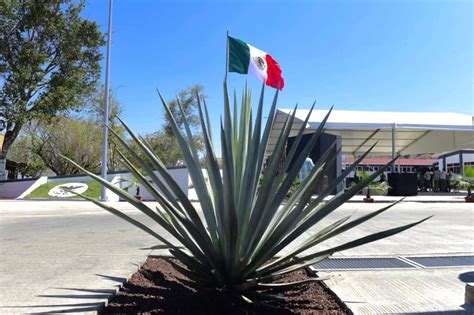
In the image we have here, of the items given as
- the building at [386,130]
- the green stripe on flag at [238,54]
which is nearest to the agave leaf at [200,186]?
the green stripe on flag at [238,54]

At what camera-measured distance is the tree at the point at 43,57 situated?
74.6ft

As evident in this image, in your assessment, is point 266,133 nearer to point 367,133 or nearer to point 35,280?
point 35,280

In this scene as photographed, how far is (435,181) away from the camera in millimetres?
29500

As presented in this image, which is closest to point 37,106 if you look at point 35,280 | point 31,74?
point 31,74

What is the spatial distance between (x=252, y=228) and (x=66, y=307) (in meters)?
1.68

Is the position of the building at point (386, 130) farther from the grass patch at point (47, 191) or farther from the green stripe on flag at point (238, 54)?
the green stripe on flag at point (238, 54)

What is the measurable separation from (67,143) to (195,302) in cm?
3240

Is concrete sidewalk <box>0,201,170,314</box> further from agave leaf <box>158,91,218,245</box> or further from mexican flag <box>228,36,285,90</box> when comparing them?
mexican flag <box>228,36,285,90</box>

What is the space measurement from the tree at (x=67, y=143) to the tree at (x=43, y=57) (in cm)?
768

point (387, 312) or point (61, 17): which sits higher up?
point (61, 17)

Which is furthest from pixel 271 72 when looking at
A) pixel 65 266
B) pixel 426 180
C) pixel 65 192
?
pixel 426 180

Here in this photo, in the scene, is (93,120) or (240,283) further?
(93,120)

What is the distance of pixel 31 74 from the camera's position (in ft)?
74.8

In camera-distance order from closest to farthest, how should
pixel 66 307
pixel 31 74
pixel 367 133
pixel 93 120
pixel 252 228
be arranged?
1. pixel 252 228
2. pixel 66 307
3. pixel 31 74
4. pixel 367 133
5. pixel 93 120
